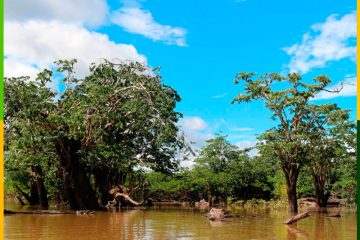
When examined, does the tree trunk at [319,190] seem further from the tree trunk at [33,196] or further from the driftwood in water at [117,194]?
the tree trunk at [33,196]

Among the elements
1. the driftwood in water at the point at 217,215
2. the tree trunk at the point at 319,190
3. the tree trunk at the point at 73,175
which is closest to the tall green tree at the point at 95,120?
the tree trunk at the point at 73,175

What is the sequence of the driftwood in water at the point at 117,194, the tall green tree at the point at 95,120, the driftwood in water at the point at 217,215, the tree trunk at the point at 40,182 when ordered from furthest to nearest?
the tree trunk at the point at 40,182, the driftwood in water at the point at 117,194, the tall green tree at the point at 95,120, the driftwood in water at the point at 217,215

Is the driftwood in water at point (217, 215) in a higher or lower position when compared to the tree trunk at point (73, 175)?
lower

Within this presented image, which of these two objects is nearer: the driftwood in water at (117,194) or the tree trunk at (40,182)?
the driftwood in water at (117,194)

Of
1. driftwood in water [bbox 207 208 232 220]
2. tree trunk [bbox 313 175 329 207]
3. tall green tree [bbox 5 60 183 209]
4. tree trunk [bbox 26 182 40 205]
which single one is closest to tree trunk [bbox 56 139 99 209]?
tall green tree [bbox 5 60 183 209]

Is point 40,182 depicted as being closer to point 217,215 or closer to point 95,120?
point 95,120

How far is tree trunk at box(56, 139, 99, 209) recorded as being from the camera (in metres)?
24.2

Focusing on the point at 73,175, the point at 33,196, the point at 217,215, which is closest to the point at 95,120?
the point at 73,175

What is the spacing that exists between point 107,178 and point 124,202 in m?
2.66

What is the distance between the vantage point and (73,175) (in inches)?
968

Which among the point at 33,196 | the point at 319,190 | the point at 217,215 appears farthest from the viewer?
the point at 319,190

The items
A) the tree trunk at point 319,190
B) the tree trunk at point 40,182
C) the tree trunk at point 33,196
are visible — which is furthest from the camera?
the tree trunk at point 319,190

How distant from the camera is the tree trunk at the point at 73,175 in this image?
24188 mm

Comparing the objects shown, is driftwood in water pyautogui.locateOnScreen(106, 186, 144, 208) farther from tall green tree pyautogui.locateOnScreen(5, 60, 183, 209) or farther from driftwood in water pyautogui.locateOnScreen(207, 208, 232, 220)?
driftwood in water pyautogui.locateOnScreen(207, 208, 232, 220)
